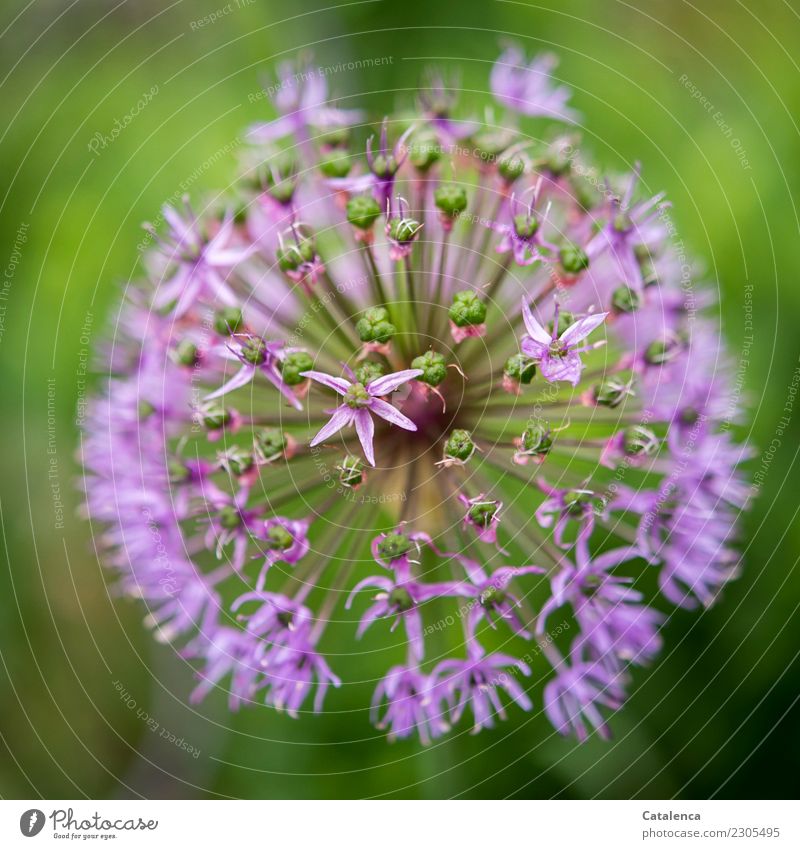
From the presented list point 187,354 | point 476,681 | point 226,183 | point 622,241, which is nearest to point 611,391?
point 622,241

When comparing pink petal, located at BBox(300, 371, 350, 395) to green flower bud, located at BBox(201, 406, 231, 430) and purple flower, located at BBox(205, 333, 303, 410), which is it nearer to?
purple flower, located at BBox(205, 333, 303, 410)

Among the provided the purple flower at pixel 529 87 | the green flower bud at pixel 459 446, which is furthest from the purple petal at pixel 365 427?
the purple flower at pixel 529 87

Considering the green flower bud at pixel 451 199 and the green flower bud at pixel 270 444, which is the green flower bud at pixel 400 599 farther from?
the green flower bud at pixel 451 199

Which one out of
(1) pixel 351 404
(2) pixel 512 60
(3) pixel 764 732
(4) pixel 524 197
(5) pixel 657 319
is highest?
(2) pixel 512 60

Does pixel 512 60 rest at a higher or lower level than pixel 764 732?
higher

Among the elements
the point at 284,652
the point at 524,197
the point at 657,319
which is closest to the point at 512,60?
the point at 524,197
